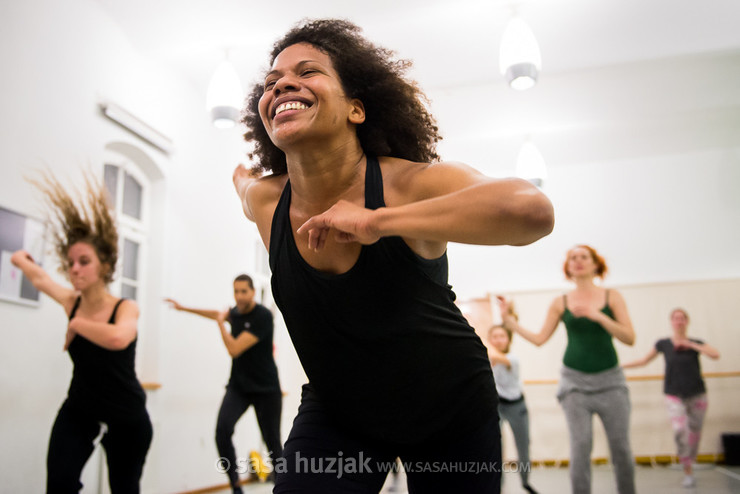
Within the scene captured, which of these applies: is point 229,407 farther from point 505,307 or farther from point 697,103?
point 697,103

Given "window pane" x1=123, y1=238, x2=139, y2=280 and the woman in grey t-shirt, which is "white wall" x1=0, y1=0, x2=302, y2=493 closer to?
"window pane" x1=123, y1=238, x2=139, y2=280

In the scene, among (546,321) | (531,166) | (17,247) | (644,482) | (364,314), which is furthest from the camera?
(531,166)

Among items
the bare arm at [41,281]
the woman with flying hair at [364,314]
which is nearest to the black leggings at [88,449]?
the bare arm at [41,281]

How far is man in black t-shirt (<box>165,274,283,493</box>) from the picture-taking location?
13.6 ft

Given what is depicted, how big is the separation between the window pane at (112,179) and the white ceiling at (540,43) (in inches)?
41.4

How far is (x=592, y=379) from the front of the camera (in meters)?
3.36

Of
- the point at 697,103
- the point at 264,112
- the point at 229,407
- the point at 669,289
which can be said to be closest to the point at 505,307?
the point at 229,407

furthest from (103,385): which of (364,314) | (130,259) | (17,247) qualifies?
(130,259)

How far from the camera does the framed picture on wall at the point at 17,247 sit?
11.7 feet

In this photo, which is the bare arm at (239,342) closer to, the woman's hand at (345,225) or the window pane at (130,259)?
the window pane at (130,259)

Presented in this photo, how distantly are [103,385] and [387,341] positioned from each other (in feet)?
6.38

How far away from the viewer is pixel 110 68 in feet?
15.7

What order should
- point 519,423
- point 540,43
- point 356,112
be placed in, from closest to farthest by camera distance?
point 356,112, point 519,423, point 540,43

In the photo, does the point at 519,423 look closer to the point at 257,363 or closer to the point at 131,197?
the point at 257,363
